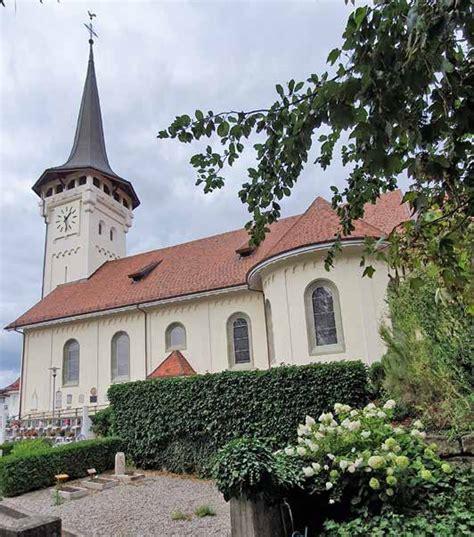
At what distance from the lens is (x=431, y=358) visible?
22.0 ft

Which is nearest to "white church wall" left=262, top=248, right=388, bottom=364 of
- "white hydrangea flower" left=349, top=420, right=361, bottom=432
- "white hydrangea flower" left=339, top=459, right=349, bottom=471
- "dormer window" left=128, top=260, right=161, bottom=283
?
"white hydrangea flower" left=349, top=420, right=361, bottom=432

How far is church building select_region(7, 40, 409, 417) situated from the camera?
47.7 ft

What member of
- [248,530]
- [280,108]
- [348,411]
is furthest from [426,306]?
[280,108]

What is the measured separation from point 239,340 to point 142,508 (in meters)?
10.7

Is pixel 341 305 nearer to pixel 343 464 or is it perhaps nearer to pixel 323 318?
pixel 323 318

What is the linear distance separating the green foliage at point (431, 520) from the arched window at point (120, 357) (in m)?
17.5

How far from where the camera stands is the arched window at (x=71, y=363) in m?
22.8

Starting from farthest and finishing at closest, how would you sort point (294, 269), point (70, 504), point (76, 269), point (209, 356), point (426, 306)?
point (76, 269)
point (209, 356)
point (294, 269)
point (70, 504)
point (426, 306)

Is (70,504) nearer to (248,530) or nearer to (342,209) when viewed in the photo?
(248,530)

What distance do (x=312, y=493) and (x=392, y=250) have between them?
365cm

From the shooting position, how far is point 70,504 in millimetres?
9234

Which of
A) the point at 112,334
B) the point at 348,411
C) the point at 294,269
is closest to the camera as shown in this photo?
the point at 348,411

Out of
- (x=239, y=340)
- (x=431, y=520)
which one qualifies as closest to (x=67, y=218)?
(x=239, y=340)

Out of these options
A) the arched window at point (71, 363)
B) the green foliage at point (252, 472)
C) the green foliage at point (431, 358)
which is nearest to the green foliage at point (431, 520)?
the green foliage at point (252, 472)
